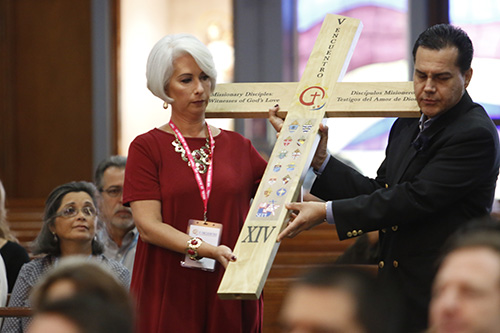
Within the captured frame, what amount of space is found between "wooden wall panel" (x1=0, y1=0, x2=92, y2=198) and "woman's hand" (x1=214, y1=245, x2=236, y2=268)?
6.25 m

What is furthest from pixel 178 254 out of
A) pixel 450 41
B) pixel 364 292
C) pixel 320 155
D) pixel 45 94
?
pixel 45 94

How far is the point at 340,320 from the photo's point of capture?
1531mm

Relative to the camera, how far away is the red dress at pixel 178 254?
9.70ft

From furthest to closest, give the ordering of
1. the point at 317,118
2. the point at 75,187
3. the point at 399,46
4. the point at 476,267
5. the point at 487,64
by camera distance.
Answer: the point at 399,46
the point at 487,64
the point at 75,187
the point at 317,118
the point at 476,267

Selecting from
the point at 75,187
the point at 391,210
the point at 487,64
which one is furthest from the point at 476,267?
the point at 487,64

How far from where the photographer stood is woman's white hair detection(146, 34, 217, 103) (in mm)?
2990

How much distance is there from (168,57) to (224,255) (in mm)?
705

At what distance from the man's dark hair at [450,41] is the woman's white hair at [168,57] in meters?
0.73

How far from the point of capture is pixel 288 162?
2979 millimetres

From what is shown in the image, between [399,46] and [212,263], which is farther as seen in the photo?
[399,46]

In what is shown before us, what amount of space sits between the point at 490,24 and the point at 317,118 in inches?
212

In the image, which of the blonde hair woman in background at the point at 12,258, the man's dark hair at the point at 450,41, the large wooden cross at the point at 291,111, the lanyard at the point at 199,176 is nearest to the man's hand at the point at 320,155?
the large wooden cross at the point at 291,111

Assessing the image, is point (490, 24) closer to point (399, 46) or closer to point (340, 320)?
point (399, 46)

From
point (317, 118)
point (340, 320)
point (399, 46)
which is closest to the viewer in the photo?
point (340, 320)
